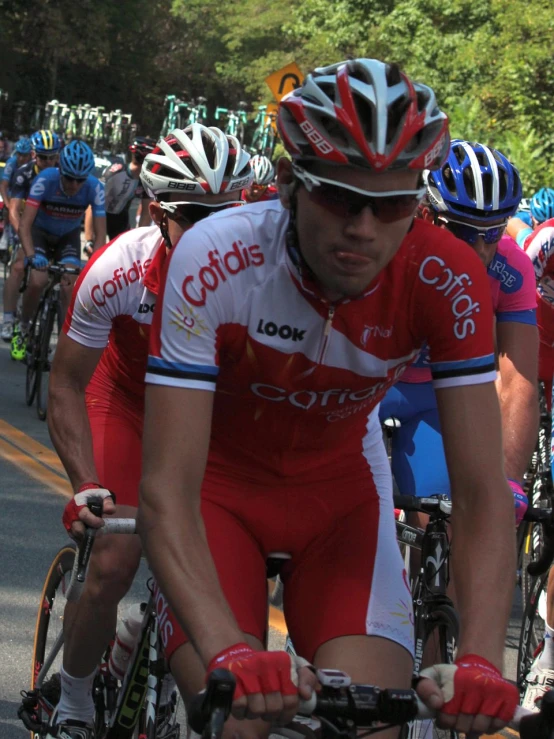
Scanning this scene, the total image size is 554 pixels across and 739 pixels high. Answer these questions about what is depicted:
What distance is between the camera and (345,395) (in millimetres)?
3193

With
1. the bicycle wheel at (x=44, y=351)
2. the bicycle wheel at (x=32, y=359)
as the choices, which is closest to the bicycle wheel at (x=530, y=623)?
the bicycle wheel at (x=44, y=351)

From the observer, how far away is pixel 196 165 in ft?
17.0

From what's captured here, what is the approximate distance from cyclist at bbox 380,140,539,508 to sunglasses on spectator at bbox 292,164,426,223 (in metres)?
1.93

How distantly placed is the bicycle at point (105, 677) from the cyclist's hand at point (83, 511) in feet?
0.06

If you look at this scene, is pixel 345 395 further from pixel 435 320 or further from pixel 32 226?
pixel 32 226

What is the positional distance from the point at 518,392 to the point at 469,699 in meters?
2.45

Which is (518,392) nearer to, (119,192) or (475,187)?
(475,187)

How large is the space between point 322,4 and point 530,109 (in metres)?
15.3

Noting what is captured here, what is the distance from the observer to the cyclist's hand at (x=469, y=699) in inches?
98.5

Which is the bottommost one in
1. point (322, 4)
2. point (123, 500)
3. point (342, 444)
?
point (123, 500)

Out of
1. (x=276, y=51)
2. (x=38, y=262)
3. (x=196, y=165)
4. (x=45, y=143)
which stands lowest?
(x=38, y=262)

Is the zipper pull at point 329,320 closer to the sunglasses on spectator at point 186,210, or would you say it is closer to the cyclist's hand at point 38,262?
the sunglasses on spectator at point 186,210

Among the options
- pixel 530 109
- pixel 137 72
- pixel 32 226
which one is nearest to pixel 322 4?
pixel 530 109

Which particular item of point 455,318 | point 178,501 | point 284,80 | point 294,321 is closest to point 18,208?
point 284,80
